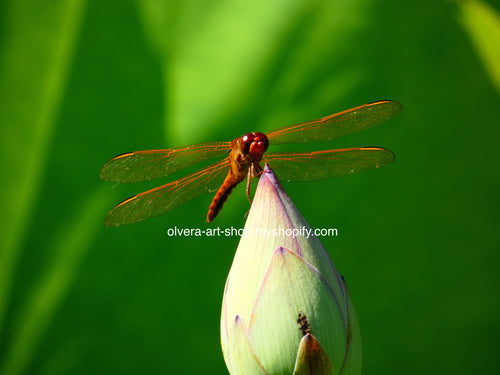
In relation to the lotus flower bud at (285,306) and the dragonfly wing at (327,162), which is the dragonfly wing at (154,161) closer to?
the dragonfly wing at (327,162)

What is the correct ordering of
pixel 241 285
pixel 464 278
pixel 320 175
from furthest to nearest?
1. pixel 464 278
2. pixel 320 175
3. pixel 241 285

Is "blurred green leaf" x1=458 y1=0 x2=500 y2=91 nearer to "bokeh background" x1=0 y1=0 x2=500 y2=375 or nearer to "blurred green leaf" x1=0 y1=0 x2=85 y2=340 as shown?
"bokeh background" x1=0 y1=0 x2=500 y2=375

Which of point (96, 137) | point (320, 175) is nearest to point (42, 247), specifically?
point (96, 137)

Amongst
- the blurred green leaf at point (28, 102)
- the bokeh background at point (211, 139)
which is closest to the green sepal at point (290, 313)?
the bokeh background at point (211, 139)

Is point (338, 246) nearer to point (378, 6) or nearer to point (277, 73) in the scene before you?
point (277, 73)

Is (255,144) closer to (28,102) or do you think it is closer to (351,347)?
(351,347)
